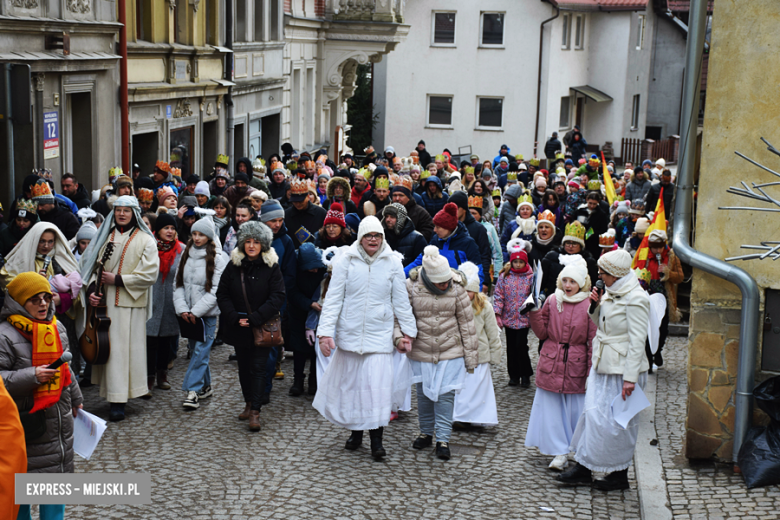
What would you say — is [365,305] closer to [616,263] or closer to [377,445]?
[377,445]

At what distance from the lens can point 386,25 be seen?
29688 mm

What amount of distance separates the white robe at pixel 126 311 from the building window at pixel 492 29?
32307mm

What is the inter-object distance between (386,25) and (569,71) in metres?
14.1

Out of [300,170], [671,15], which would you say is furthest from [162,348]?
[671,15]

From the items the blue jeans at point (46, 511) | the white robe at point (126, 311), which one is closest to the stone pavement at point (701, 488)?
the blue jeans at point (46, 511)

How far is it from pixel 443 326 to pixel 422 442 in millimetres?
1022

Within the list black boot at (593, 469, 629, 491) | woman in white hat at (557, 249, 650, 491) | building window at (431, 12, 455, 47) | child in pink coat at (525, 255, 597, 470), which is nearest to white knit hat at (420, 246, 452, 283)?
child in pink coat at (525, 255, 597, 470)

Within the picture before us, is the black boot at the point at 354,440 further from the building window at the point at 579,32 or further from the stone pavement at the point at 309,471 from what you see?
the building window at the point at 579,32

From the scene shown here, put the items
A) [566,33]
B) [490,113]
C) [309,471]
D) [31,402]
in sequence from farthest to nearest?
[566,33]
[490,113]
[309,471]
[31,402]

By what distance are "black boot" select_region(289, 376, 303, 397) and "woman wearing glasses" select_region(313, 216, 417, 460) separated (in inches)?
68.7

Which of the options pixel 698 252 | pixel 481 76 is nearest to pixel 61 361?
pixel 698 252

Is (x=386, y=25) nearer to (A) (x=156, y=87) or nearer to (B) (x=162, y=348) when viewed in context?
(A) (x=156, y=87)

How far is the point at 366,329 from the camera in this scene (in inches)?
316

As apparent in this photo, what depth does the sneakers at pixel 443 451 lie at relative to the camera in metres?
8.16
